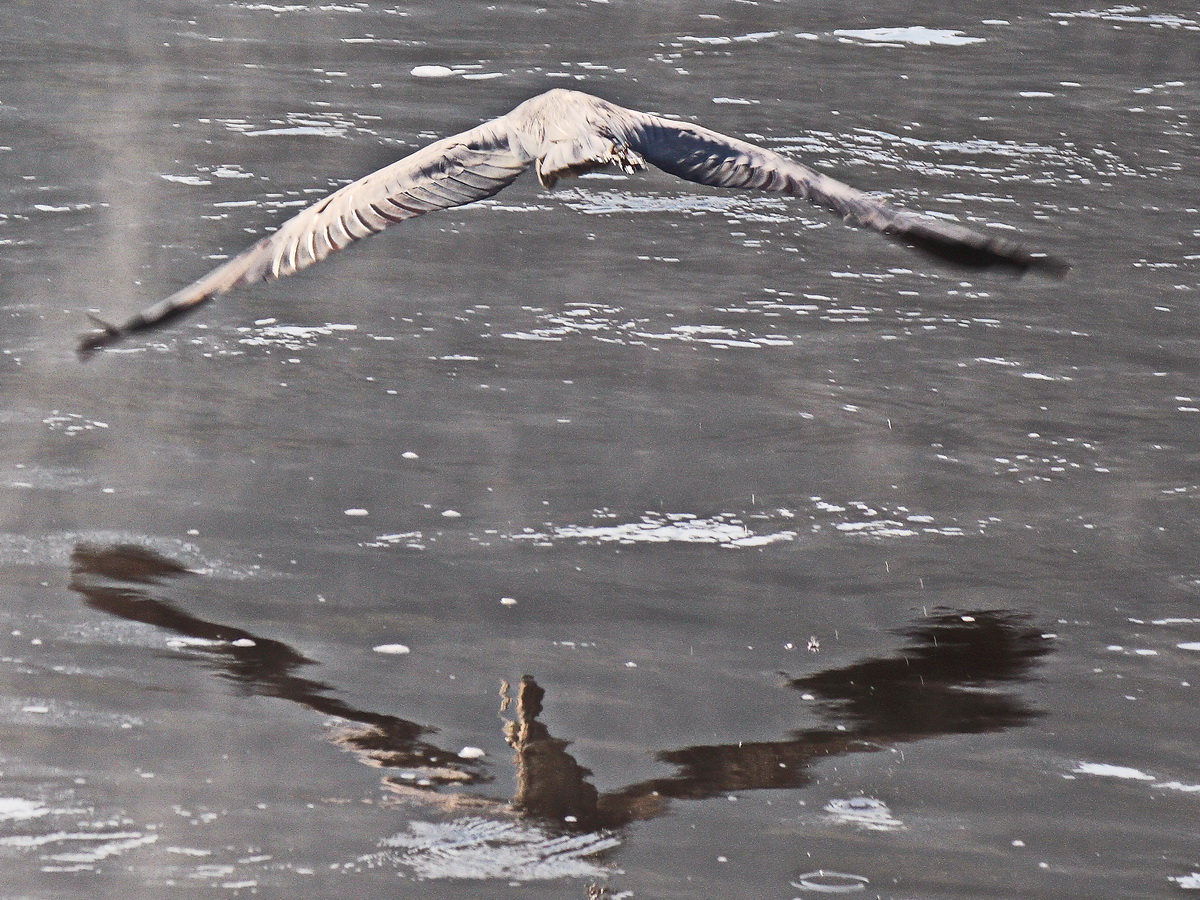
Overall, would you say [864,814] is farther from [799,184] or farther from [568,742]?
[799,184]

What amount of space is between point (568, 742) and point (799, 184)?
257cm

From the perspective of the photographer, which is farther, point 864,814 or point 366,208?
point 366,208

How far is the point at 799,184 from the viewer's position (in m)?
6.45

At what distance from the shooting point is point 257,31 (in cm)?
1322

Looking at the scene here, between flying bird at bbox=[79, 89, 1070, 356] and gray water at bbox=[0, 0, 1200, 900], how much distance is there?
0.97 m

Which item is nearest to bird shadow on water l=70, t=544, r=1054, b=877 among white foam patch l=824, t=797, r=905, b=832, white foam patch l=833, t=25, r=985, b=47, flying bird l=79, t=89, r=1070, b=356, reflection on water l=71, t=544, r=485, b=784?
reflection on water l=71, t=544, r=485, b=784

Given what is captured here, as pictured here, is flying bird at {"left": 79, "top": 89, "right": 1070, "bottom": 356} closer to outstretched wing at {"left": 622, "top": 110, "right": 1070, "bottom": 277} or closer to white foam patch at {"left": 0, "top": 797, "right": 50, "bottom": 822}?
outstretched wing at {"left": 622, "top": 110, "right": 1070, "bottom": 277}

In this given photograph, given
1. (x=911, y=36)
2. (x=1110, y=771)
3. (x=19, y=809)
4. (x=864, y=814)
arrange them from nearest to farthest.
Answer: (x=19, y=809) < (x=864, y=814) < (x=1110, y=771) < (x=911, y=36)

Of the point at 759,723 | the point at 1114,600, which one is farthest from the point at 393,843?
the point at 1114,600

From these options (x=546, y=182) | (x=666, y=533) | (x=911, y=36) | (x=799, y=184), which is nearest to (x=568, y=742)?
(x=666, y=533)

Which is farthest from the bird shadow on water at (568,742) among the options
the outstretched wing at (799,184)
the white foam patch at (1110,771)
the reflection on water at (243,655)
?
the outstretched wing at (799,184)

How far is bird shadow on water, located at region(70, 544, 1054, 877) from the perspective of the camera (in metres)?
4.66

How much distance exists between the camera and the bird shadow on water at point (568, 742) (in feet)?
15.3

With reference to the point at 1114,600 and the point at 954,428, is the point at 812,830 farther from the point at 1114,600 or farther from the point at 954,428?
the point at 954,428
